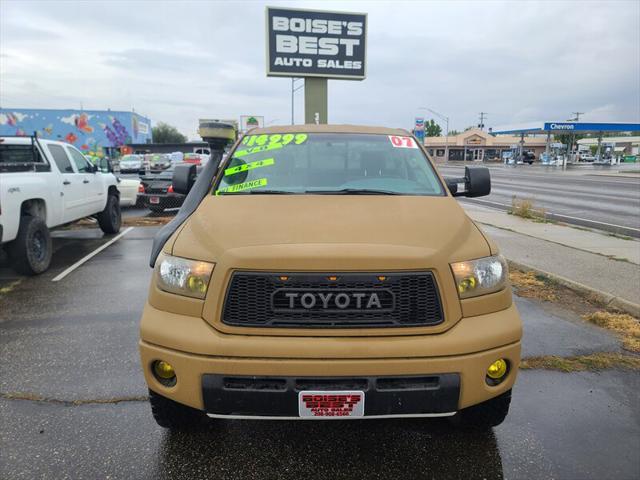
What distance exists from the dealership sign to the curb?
17105 millimetres

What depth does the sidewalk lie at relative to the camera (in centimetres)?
568

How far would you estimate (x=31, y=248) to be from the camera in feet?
21.3

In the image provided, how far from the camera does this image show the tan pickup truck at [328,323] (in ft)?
7.38

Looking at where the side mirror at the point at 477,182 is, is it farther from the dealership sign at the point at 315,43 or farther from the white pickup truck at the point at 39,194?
the dealership sign at the point at 315,43

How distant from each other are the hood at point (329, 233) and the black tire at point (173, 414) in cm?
83

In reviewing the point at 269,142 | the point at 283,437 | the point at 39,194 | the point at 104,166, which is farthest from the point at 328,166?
the point at 104,166

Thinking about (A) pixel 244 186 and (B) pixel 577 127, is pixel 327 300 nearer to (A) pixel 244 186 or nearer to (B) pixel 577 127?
(A) pixel 244 186

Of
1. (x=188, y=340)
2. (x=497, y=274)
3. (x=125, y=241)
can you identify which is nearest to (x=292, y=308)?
(x=188, y=340)

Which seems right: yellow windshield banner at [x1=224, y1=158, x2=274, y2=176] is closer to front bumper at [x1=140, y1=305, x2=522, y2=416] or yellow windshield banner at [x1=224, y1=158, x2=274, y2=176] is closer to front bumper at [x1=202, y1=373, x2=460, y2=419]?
front bumper at [x1=140, y1=305, x2=522, y2=416]

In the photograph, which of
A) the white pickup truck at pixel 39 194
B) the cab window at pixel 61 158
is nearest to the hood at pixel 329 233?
the white pickup truck at pixel 39 194

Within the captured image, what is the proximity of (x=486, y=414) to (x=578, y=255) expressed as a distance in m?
5.80

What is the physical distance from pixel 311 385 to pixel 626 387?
2.57 metres

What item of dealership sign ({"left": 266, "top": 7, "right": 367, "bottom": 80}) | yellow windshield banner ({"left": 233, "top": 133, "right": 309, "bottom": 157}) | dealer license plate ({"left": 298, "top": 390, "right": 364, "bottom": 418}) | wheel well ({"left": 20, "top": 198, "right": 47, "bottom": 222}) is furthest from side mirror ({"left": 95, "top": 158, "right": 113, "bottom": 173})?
dealership sign ({"left": 266, "top": 7, "right": 367, "bottom": 80})

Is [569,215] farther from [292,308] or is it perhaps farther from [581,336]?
[292,308]
